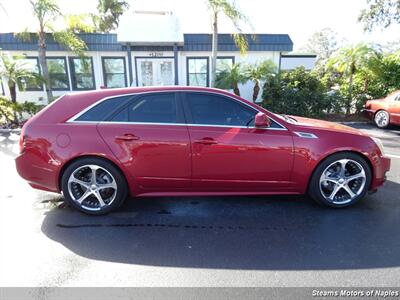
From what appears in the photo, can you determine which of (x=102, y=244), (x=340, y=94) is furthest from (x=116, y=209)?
(x=340, y=94)

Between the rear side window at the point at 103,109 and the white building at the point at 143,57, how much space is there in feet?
33.7

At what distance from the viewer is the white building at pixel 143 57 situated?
1330 cm

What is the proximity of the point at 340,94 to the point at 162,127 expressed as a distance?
9.77 m

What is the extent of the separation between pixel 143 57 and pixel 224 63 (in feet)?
14.0

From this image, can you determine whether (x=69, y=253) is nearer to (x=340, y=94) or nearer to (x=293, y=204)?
(x=293, y=204)

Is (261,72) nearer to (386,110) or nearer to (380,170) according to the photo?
(386,110)

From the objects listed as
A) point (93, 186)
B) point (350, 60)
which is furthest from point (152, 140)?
point (350, 60)

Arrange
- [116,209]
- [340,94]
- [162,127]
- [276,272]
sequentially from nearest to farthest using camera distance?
[276,272] < [162,127] < [116,209] < [340,94]

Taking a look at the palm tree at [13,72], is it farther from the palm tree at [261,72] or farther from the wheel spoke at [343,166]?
the wheel spoke at [343,166]

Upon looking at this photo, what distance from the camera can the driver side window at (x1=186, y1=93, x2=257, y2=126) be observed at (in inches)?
141

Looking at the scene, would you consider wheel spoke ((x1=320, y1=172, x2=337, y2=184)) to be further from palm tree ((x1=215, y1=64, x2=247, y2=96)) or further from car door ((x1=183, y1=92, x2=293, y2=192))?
palm tree ((x1=215, y1=64, x2=247, y2=96))

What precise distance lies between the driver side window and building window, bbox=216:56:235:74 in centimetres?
903

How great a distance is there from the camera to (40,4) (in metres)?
9.88

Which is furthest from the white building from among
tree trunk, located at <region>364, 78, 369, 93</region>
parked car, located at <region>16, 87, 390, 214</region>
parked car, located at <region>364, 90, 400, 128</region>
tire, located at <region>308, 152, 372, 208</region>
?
tire, located at <region>308, 152, 372, 208</region>
